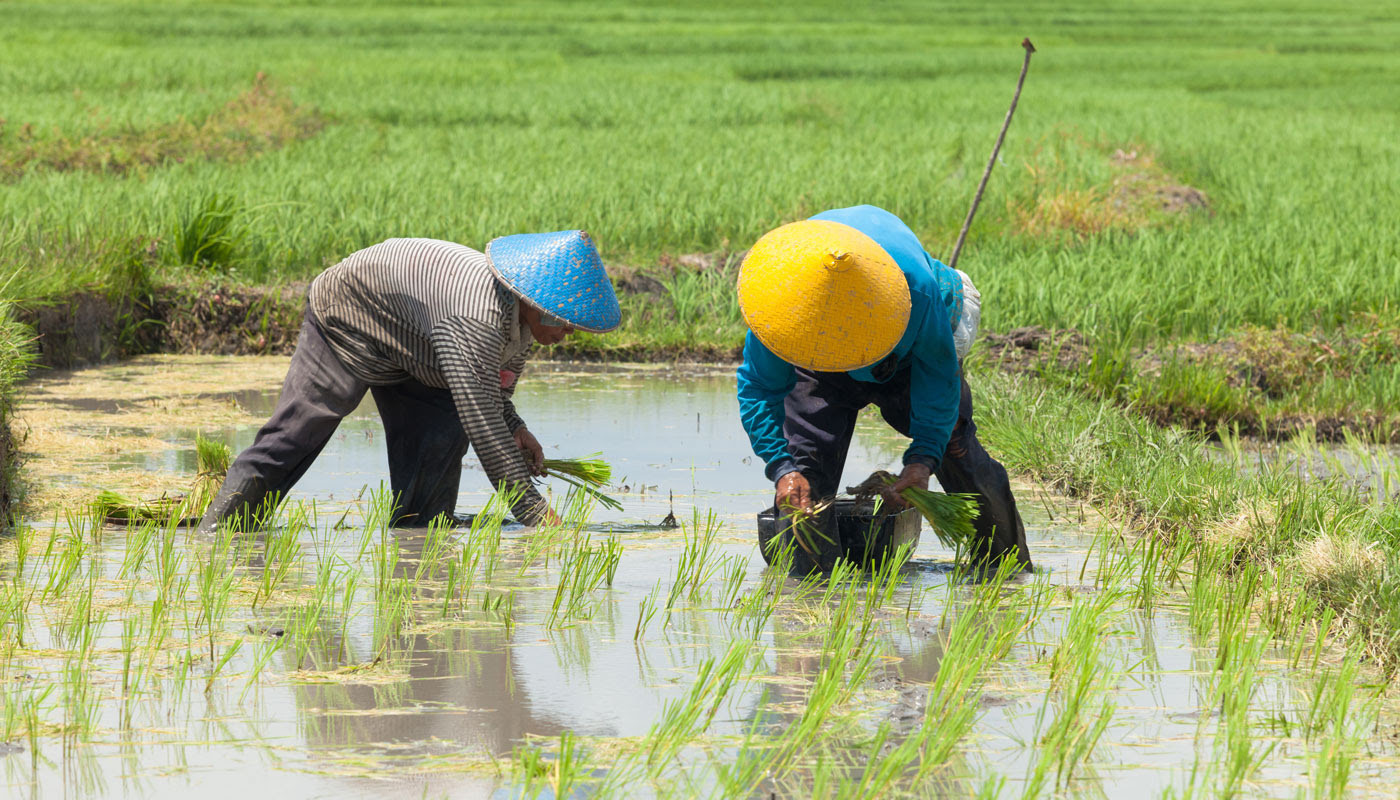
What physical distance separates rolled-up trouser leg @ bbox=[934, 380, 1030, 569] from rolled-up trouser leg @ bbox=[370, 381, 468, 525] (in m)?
1.55

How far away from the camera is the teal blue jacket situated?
3520mm

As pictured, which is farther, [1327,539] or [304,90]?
[304,90]

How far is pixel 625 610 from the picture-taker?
3.66 metres

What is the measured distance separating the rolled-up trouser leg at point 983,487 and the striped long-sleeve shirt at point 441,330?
3.76 ft

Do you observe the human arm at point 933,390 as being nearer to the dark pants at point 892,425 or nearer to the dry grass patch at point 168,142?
the dark pants at point 892,425

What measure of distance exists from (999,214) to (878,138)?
5319 millimetres

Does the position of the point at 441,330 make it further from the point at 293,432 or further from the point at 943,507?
the point at 943,507

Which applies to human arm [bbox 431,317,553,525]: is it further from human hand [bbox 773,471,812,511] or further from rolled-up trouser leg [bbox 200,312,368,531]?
human hand [bbox 773,471,812,511]

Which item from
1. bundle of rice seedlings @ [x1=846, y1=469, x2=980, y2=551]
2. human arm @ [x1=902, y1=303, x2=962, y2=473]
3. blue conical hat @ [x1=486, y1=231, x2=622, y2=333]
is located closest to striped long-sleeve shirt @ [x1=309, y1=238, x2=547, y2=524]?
blue conical hat @ [x1=486, y1=231, x2=622, y2=333]

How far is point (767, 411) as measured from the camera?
3799 mm

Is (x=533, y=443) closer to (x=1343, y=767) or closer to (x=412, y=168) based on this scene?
(x=1343, y=767)

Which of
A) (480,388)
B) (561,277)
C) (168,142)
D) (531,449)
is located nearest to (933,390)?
(561,277)

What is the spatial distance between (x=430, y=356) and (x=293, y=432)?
0.48 m

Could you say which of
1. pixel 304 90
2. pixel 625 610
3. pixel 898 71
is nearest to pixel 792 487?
pixel 625 610
